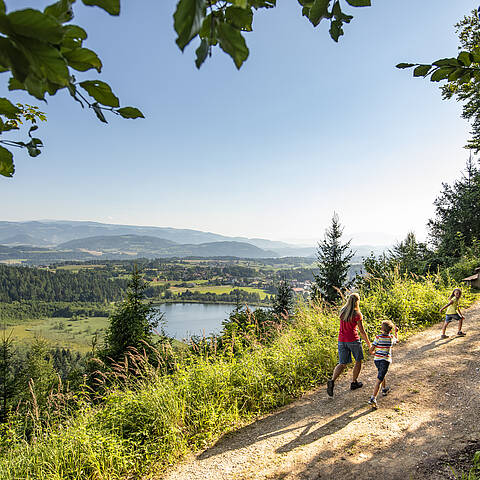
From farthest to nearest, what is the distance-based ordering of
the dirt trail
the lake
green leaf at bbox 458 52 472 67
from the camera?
the lake → the dirt trail → green leaf at bbox 458 52 472 67

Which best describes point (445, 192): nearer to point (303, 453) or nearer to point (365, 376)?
point (365, 376)

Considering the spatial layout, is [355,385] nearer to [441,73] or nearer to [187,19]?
[441,73]

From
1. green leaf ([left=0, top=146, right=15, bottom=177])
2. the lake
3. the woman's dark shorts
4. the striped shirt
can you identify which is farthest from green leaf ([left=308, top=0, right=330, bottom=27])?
the lake

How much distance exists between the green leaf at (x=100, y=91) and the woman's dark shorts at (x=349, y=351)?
5169 millimetres

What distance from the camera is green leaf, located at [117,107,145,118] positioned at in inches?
32.0

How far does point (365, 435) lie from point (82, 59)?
4556 millimetres

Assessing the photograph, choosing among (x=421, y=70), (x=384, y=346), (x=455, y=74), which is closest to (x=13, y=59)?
(x=421, y=70)

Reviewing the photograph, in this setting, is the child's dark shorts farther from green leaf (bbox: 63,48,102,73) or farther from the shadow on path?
green leaf (bbox: 63,48,102,73)

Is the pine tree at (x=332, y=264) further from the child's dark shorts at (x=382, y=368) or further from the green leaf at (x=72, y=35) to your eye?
the green leaf at (x=72, y=35)

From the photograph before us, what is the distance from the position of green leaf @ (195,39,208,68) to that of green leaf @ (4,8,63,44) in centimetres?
26

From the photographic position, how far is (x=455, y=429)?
3439 mm

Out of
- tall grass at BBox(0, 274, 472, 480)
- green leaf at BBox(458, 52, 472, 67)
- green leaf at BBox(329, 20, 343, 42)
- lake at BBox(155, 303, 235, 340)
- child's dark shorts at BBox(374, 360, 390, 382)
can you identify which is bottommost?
lake at BBox(155, 303, 235, 340)

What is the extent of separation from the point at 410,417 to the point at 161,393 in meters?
3.47

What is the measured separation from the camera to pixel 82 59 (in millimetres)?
614
